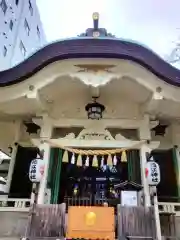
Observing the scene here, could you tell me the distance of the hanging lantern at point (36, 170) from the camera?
20.1 feet

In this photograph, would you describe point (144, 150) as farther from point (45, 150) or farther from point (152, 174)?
point (45, 150)

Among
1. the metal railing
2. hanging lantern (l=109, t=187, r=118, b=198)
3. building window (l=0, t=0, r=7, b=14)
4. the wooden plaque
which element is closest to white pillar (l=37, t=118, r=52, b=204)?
the metal railing

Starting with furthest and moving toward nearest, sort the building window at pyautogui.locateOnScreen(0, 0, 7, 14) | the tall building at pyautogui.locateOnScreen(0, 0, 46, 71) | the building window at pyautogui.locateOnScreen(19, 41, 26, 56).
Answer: the building window at pyautogui.locateOnScreen(19, 41, 26, 56)
the tall building at pyautogui.locateOnScreen(0, 0, 46, 71)
the building window at pyautogui.locateOnScreen(0, 0, 7, 14)

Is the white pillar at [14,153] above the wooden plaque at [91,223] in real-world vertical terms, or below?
above

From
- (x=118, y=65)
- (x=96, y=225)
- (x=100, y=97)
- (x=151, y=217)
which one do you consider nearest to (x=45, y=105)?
(x=100, y=97)

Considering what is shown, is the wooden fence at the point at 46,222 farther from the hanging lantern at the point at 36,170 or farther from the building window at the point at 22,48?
the building window at the point at 22,48

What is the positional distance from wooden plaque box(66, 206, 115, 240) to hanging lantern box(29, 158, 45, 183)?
1412mm

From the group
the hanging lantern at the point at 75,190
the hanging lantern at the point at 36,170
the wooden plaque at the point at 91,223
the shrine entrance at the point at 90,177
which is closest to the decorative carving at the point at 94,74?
the shrine entrance at the point at 90,177

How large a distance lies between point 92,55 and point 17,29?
55.1ft

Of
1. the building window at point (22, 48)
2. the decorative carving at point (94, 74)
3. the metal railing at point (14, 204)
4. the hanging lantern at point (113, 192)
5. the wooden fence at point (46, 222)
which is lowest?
the wooden fence at point (46, 222)

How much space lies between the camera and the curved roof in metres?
6.22

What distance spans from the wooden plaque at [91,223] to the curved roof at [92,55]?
3413 millimetres

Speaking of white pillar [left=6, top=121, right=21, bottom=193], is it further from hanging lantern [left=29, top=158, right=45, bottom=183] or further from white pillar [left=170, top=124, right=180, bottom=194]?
white pillar [left=170, top=124, right=180, bottom=194]

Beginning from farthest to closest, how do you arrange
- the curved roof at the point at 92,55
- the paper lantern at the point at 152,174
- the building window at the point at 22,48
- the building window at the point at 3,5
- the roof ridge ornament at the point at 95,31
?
1. the building window at the point at 22,48
2. the building window at the point at 3,5
3. the roof ridge ornament at the point at 95,31
4. the curved roof at the point at 92,55
5. the paper lantern at the point at 152,174
